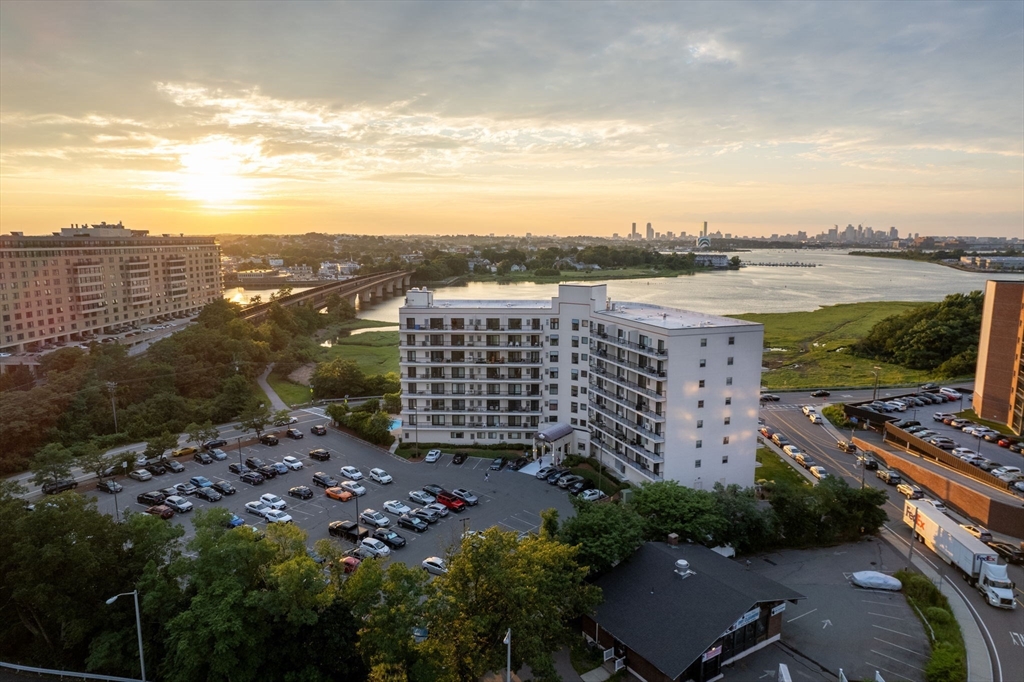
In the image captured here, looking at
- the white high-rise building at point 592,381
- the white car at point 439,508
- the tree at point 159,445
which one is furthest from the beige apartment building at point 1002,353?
the tree at point 159,445

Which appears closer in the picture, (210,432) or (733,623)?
(733,623)

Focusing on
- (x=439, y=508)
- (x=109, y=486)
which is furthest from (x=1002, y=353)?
(x=109, y=486)

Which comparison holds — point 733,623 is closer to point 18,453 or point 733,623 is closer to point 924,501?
point 924,501

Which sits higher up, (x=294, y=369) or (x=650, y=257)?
(x=650, y=257)

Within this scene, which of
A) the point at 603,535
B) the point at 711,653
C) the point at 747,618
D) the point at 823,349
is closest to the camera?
the point at 711,653

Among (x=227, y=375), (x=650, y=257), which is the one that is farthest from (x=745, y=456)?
(x=650, y=257)

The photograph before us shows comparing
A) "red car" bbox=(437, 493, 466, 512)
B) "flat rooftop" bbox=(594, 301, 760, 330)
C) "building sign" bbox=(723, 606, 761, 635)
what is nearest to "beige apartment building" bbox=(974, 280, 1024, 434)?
"flat rooftop" bbox=(594, 301, 760, 330)

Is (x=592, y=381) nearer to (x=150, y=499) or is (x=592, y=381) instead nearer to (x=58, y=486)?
(x=150, y=499)
